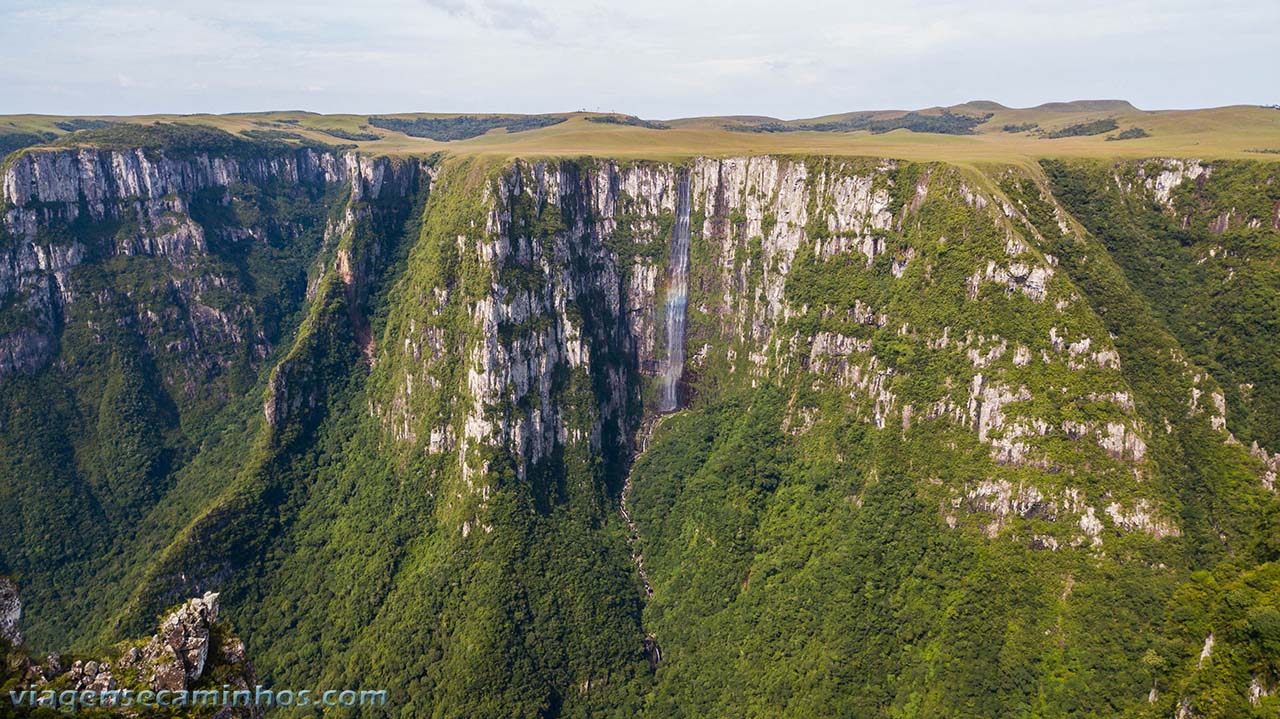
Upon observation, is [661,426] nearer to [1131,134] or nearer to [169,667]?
[169,667]

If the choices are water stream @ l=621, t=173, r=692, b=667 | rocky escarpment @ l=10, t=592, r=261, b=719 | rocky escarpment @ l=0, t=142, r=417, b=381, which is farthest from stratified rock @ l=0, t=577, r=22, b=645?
rocky escarpment @ l=0, t=142, r=417, b=381

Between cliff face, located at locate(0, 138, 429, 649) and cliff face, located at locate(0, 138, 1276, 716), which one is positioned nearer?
cliff face, located at locate(0, 138, 1276, 716)

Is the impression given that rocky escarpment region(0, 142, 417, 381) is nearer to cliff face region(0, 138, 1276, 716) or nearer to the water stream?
cliff face region(0, 138, 1276, 716)

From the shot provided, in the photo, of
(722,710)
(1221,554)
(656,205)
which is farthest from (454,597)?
(1221,554)

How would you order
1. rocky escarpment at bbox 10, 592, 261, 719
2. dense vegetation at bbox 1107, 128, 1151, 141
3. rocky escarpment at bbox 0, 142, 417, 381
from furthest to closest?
dense vegetation at bbox 1107, 128, 1151, 141 < rocky escarpment at bbox 0, 142, 417, 381 < rocky escarpment at bbox 10, 592, 261, 719

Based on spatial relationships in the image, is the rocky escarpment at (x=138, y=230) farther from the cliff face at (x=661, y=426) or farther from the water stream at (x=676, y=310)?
the water stream at (x=676, y=310)

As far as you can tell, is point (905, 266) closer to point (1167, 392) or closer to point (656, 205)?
point (1167, 392)
